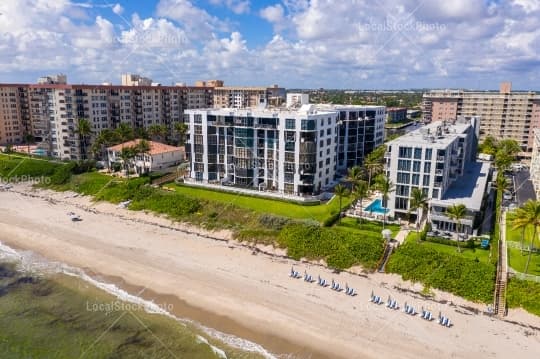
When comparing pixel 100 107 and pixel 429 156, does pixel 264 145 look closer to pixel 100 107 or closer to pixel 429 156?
pixel 429 156

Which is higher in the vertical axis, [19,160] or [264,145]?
[264,145]

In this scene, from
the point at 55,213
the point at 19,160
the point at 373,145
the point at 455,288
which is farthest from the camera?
the point at 19,160

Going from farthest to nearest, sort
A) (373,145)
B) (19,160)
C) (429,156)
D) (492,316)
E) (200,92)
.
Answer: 1. (200,92)
2. (19,160)
3. (373,145)
4. (429,156)
5. (492,316)

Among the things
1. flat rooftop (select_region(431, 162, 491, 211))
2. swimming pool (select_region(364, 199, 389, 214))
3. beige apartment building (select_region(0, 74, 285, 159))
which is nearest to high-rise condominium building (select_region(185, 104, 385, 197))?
swimming pool (select_region(364, 199, 389, 214))

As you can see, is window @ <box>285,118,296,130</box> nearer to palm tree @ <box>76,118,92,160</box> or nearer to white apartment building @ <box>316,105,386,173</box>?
white apartment building @ <box>316,105,386,173</box>

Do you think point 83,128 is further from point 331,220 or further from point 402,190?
point 402,190

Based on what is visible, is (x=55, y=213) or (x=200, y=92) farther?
(x=200, y=92)

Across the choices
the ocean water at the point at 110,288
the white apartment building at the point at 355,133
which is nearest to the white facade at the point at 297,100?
the white apartment building at the point at 355,133

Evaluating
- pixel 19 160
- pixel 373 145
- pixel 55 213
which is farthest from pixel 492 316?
pixel 19 160
